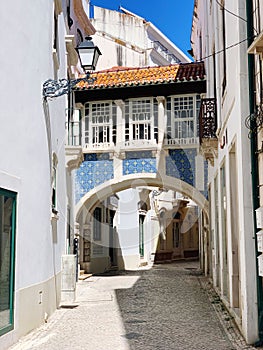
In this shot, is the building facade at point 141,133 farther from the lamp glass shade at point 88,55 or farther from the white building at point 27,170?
the lamp glass shade at point 88,55

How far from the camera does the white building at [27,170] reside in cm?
689

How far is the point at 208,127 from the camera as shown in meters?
13.2

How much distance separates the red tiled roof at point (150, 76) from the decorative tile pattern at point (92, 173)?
2736 mm

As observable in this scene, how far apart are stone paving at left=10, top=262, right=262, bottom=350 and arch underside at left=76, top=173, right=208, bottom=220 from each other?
177 inches

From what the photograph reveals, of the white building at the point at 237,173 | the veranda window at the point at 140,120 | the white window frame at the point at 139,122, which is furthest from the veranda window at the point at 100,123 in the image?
the white building at the point at 237,173

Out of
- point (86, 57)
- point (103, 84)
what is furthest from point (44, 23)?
point (103, 84)

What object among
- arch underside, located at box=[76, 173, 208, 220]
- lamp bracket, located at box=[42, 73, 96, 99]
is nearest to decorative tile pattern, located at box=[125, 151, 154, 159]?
arch underside, located at box=[76, 173, 208, 220]

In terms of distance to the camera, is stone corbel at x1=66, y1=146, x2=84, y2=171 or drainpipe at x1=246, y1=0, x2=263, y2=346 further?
stone corbel at x1=66, y1=146, x2=84, y2=171

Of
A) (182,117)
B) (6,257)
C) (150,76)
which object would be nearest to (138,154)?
(182,117)

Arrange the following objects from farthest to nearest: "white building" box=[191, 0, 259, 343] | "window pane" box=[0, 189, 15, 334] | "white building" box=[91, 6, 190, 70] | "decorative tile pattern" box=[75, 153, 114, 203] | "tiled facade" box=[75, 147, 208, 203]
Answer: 1. "white building" box=[91, 6, 190, 70]
2. "decorative tile pattern" box=[75, 153, 114, 203]
3. "tiled facade" box=[75, 147, 208, 203]
4. "white building" box=[191, 0, 259, 343]
5. "window pane" box=[0, 189, 15, 334]

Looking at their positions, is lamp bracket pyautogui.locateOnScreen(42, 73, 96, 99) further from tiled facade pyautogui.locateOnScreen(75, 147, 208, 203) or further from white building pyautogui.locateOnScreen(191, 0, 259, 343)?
tiled facade pyautogui.locateOnScreen(75, 147, 208, 203)

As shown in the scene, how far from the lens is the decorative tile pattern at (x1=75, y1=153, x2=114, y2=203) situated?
19.4 metres

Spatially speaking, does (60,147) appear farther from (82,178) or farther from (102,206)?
(102,206)

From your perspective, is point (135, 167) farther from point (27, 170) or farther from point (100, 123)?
point (27, 170)
